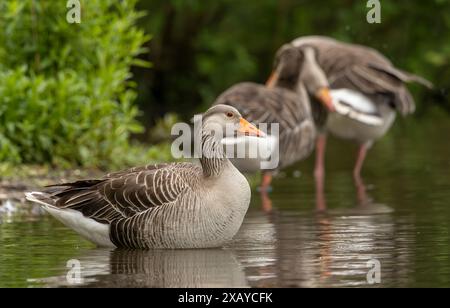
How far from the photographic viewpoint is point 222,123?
10.4 metres

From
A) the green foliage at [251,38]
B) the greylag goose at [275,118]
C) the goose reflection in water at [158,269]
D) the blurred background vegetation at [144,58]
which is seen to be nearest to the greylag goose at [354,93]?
the greylag goose at [275,118]

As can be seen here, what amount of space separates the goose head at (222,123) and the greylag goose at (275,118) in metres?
2.76

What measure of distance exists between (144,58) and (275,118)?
1810cm

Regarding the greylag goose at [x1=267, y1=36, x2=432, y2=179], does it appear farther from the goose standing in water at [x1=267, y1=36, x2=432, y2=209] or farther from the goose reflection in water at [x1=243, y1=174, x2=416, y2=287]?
the goose reflection in water at [x1=243, y1=174, x2=416, y2=287]

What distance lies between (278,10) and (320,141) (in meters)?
13.5

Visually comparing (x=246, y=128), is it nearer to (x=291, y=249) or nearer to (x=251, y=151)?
(x=291, y=249)

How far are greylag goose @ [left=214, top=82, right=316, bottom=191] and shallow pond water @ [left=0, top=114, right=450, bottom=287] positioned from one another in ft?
1.69

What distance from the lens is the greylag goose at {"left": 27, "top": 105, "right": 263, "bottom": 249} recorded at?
32.3 ft

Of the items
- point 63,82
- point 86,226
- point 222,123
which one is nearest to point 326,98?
point 63,82

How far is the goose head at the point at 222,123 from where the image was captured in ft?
34.0

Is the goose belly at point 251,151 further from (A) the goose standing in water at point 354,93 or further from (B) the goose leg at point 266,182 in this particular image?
(A) the goose standing in water at point 354,93

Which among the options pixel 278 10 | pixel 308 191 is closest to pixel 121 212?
pixel 308 191

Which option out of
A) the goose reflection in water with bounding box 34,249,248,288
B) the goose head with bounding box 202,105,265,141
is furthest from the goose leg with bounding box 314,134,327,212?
the goose reflection in water with bounding box 34,249,248,288
